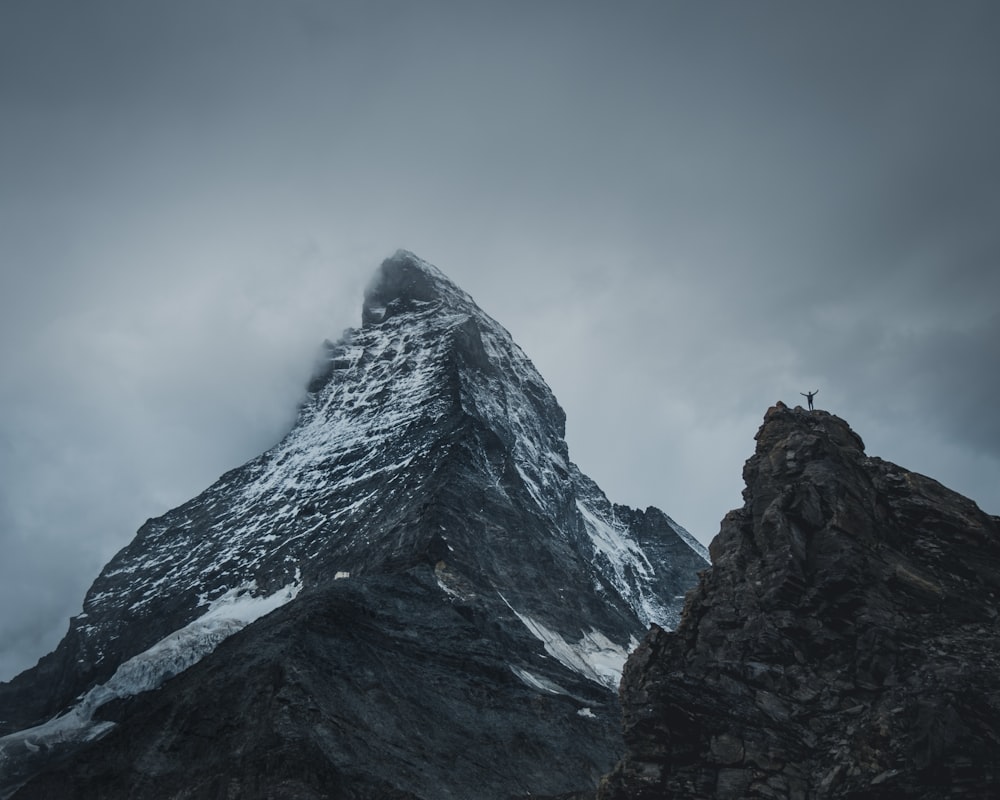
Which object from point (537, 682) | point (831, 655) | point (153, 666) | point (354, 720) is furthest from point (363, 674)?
point (831, 655)

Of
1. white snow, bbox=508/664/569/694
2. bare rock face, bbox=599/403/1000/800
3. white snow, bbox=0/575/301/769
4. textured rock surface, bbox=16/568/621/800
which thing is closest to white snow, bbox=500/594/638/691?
white snow, bbox=508/664/569/694

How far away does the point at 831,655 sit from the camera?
44.7 metres

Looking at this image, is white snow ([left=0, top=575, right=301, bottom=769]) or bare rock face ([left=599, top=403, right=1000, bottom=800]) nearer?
bare rock face ([left=599, top=403, right=1000, bottom=800])

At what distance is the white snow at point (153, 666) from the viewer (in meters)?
155

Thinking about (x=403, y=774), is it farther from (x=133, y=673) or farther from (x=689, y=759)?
(x=133, y=673)

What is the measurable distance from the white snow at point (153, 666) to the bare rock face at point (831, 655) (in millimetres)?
129452

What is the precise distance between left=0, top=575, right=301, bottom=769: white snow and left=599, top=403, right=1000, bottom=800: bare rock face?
12945cm

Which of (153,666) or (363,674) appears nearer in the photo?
(363,674)

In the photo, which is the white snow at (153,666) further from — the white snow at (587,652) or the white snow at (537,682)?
the white snow at (537,682)

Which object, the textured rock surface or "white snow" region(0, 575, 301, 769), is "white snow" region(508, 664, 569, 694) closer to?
the textured rock surface

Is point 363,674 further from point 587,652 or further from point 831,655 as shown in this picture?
point 831,655

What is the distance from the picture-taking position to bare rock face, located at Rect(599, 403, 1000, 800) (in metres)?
39.3

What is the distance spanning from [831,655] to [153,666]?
145 meters

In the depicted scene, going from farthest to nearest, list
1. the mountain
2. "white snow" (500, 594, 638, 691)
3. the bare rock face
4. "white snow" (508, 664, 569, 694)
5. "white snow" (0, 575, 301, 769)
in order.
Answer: "white snow" (500, 594, 638, 691) → "white snow" (0, 575, 301, 769) → "white snow" (508, 664, 569, 694) → the mountain → the bare rock face
